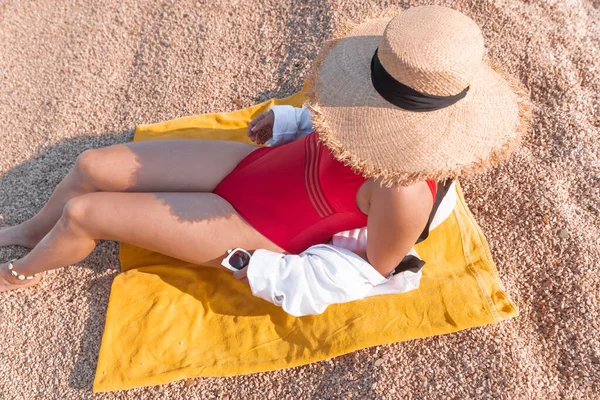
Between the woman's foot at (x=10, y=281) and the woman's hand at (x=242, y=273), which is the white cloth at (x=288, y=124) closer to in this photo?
the woman's hand at (x=242, y=273)

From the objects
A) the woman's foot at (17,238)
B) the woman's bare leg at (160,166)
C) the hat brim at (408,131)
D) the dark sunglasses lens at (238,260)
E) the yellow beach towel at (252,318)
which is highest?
the hat brim at (408,131)

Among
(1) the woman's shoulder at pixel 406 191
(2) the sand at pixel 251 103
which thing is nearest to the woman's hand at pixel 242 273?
(2) the sand at pixel 251 103

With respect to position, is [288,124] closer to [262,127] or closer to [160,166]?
[262,127]

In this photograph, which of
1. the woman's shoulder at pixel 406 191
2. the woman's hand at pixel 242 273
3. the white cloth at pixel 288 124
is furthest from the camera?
the white cloth at pixel 288 124

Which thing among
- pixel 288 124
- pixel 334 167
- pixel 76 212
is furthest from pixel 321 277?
pixel 76 212

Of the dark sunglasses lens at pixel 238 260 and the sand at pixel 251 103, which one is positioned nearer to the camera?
the dark sunglasses lens at pixel 238 260

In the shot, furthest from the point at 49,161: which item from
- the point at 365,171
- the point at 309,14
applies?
the point at 365,171

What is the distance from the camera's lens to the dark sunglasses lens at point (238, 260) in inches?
69.5

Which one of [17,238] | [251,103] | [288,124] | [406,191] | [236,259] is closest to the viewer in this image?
[406,191]

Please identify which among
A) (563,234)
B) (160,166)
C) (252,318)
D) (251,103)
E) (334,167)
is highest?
(334,167)

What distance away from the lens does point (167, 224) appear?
69.5 inches

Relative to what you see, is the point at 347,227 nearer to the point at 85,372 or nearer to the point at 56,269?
the point at 85,372

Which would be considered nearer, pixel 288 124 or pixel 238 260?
pixel 238 260

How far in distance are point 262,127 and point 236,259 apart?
61 centimetres
